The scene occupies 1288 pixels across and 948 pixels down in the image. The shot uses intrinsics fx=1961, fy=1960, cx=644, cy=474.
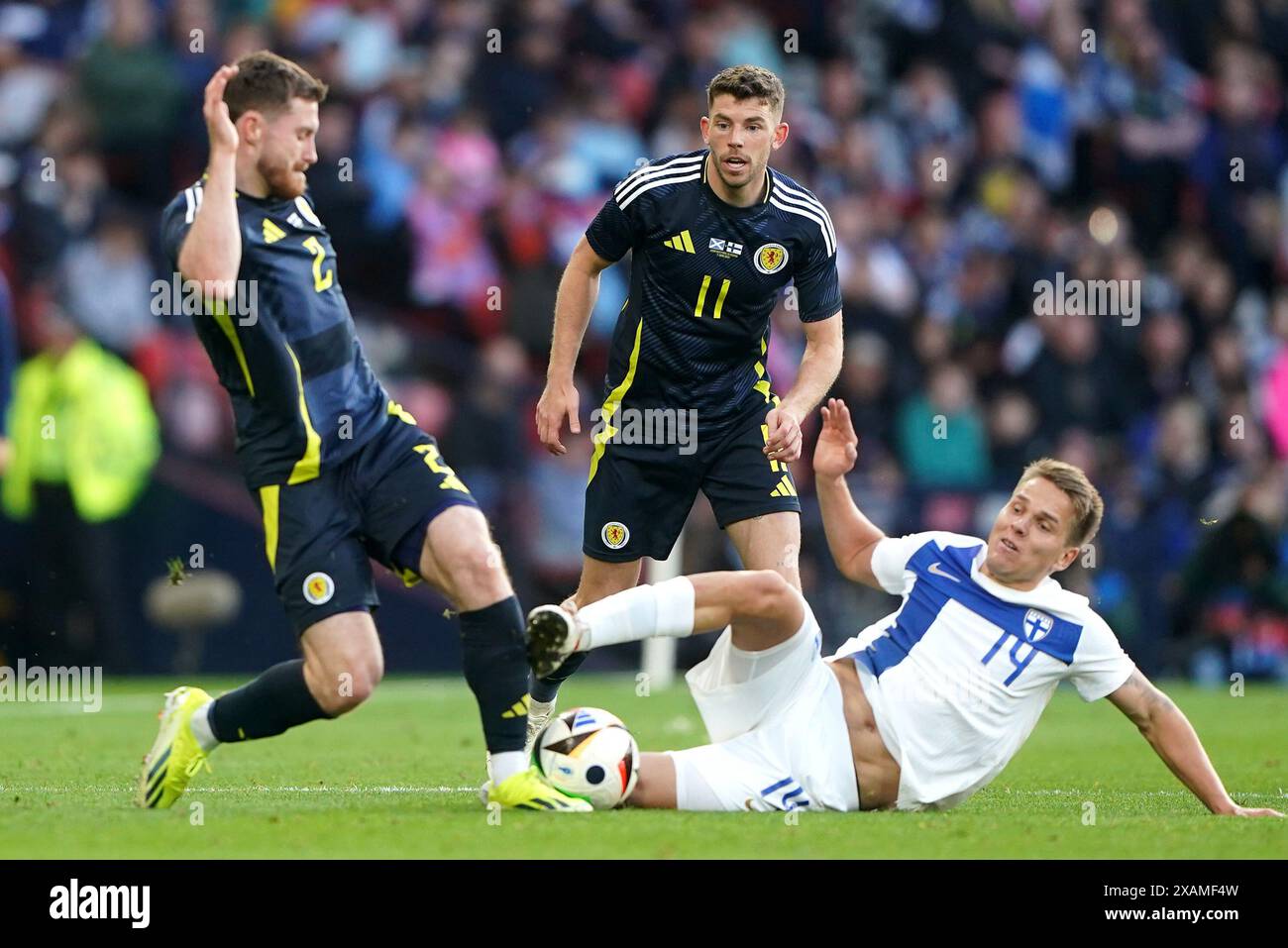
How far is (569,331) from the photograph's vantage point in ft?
26.0

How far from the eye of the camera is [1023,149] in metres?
19.3

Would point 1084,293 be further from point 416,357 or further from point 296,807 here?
point 296,807

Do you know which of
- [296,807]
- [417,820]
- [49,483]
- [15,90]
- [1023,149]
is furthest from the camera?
[1023,149]

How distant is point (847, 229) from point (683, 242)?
9.56 meters

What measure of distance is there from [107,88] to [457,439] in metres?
3.75

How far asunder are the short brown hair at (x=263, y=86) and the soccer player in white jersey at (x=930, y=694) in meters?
1.97

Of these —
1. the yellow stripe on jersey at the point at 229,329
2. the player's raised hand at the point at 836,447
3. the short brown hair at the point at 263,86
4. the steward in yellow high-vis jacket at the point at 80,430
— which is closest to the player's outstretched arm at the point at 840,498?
the player's raised hand at the point at 836,447

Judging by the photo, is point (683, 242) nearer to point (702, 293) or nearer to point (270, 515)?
point (702, 293)

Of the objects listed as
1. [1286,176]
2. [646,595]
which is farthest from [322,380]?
[1286,176]

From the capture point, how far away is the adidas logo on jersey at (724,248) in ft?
26.0

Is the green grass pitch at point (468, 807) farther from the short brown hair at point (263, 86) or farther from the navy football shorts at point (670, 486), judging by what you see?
the short brown hair at point (263, 86)

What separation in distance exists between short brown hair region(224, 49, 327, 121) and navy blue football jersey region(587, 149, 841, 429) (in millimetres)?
1721

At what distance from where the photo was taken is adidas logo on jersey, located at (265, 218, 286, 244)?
21.6 ft

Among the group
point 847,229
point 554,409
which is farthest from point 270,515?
point 847,229
